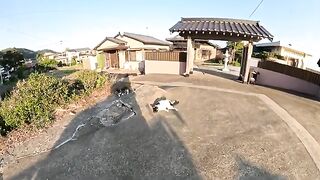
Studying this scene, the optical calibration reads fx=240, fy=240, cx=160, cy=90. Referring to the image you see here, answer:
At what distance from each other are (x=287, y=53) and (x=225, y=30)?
28.0 metres

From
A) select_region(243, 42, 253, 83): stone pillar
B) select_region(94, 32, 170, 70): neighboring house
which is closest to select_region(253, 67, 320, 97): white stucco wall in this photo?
select_region(243, 42, 253, 83): stone pillar

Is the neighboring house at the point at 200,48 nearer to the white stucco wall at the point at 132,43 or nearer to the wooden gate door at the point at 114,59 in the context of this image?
the white stucco wall at the point at 132,43

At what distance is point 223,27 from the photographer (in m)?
15.1

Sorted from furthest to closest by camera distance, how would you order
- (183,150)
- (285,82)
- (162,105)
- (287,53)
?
1. (287,53)
2. (285,82)
3. (162,105)
4. (183,150)

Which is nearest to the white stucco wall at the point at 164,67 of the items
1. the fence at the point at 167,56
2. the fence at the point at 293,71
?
the fence at the point at 167,56

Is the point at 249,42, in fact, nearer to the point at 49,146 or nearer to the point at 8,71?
the point at 49,146

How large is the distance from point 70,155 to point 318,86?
13025mm

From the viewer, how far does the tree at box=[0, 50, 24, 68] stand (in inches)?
1242

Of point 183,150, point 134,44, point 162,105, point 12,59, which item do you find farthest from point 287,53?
point 12,59

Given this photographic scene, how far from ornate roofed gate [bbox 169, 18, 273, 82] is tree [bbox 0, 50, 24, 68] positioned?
2590 centimetres

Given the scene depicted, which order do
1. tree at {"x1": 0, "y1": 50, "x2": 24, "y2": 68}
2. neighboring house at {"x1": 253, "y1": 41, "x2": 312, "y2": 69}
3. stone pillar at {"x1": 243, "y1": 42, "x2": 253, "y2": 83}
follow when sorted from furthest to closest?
neighboring house at {"x1": 253, "y1": 41, "x2": 312, "y2": 69}
tree at {"x1": 0, "y1": 50, "x2": 24, "y2": 68}
stone pillar at {"x1": 243, "y1": 42, "x2": 253, "y2": 83}

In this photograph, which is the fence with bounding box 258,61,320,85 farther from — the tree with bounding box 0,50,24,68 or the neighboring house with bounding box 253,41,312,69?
the tree with bounding box 0,50,24,68

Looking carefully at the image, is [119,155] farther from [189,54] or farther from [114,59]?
[114,59]

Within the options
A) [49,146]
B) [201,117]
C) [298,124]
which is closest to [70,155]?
[49,146]
